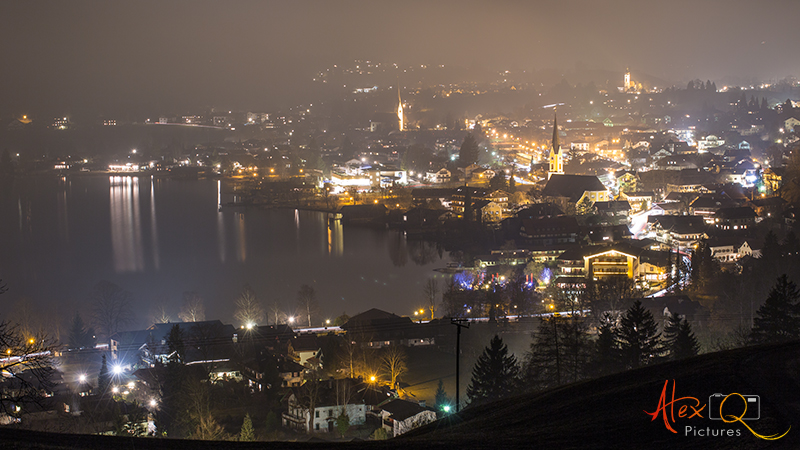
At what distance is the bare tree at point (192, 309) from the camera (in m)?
5.59

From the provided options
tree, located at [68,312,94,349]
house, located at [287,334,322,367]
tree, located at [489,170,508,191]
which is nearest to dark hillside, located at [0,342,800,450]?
house, located at [287,334,322,367]

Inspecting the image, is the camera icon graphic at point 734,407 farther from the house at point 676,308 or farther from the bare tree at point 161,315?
the bare tree at point 161,315

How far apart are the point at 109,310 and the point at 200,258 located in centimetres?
322

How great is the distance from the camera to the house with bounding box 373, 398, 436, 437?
3.15 metres

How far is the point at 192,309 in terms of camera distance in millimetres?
5754

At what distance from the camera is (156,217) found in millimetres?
12508

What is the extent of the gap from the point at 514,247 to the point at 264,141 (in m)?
21.9

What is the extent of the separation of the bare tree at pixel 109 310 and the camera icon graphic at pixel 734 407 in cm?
451

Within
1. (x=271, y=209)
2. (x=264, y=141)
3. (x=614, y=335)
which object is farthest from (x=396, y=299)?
(x=264, y=141)

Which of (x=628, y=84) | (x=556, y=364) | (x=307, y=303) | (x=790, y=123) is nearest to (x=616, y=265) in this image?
(x=307, y=303)

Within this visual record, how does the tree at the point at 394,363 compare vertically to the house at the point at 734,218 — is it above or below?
below

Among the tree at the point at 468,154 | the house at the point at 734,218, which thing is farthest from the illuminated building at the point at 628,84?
the house at the point at 734,218

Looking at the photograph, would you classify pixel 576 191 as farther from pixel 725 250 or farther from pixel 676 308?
pixel 676 308

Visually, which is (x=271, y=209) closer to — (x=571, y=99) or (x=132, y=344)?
(x=132, y=344)
